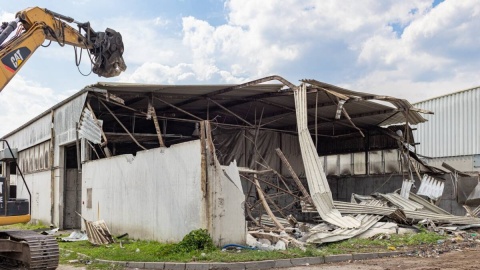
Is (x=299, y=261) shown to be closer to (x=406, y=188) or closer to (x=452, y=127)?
(x=406, y=188)

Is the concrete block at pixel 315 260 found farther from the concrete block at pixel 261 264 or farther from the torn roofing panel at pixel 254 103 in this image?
the torn roofing panel at pixel 254 103

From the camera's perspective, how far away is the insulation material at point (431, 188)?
2059 cm

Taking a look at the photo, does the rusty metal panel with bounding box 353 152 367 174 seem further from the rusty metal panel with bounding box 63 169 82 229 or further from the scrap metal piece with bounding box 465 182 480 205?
the rusty metal panel with bounding box 63 169 82 229

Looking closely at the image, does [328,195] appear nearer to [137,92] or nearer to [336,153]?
[137,92]

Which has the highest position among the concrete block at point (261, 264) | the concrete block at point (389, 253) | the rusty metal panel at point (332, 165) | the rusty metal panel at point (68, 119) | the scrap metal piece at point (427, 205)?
the rusty metal panel at point (68, 119)

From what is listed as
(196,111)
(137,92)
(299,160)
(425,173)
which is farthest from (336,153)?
(137,92)

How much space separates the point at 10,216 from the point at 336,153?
21.5 m

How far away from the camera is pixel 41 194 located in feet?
80.6

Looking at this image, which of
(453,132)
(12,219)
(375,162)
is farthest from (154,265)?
(453,132)

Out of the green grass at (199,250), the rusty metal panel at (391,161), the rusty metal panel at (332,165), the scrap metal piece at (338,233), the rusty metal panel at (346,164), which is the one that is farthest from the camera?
the rusty metal panel at (332,165)

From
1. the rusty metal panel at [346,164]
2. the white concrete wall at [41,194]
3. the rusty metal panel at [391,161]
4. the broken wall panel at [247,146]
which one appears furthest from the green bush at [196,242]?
the rusty metal panel at [346,164]

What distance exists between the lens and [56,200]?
2248 centimetres

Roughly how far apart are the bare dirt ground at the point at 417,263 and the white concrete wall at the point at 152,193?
12.5ft

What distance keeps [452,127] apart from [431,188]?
33.5 ft
